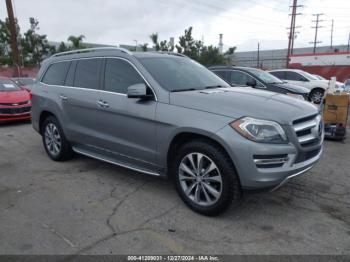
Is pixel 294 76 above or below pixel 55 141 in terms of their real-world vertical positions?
above

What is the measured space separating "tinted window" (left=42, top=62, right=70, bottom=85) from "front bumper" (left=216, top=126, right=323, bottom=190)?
3.37 meters

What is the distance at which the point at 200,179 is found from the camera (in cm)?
364

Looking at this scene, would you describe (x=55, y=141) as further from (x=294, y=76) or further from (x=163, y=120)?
(x=294, y=76)

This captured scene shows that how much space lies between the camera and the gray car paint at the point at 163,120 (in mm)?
3271

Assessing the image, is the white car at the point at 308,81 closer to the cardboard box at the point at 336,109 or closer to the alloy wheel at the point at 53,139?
the cardboard box at the point at 336,109

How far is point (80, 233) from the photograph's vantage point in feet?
11.0

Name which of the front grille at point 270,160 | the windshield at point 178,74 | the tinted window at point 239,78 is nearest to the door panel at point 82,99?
the windshield at point 178,74

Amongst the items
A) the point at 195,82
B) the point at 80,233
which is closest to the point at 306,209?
the point at 195,82

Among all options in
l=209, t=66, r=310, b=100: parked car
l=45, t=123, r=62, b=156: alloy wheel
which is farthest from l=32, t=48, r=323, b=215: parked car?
l=209, t=66, r=310, b=100: parked car

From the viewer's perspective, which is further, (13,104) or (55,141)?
(13,104)

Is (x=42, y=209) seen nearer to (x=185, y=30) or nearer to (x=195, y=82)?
(x=195, y=82)

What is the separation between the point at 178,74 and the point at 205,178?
1572 mm

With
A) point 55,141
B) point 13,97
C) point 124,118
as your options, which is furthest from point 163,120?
point 13,97

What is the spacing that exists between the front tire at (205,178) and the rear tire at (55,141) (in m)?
2.46
